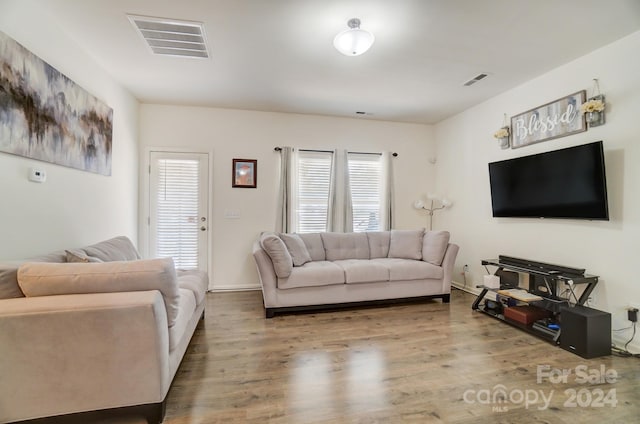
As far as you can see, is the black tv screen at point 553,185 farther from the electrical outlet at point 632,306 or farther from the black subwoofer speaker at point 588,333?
the black subwoofer speaker at point 588,333

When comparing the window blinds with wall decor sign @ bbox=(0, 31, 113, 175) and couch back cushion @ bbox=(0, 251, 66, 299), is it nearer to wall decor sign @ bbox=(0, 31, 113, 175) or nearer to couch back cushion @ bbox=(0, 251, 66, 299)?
wall decor sign @ bbox=(0, 31, 113, 175)

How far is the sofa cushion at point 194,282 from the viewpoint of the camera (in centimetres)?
259

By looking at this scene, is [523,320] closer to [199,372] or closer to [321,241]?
[321,241]

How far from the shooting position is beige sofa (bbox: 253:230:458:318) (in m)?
3.28

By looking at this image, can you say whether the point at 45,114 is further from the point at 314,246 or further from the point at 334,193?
the point at 334,193

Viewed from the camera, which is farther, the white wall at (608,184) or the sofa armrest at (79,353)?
the white wall at (608,184)

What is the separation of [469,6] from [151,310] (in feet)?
9.48

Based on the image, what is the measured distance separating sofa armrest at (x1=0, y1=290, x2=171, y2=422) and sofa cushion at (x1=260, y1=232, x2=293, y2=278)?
162 centimetres

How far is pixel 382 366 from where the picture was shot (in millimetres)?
2248

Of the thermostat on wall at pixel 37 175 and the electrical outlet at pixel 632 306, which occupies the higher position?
the thermostat on wall at pixel 37 175

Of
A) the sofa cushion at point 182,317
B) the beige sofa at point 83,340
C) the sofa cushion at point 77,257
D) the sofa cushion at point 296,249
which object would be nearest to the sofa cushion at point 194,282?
the sofa cushion at point 182,317

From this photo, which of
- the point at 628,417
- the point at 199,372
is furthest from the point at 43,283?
the point at 628,417

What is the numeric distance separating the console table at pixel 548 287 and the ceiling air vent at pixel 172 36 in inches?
152

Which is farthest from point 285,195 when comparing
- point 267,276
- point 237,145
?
point 267,276
